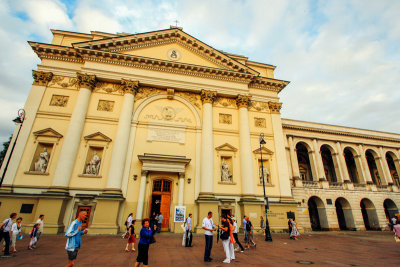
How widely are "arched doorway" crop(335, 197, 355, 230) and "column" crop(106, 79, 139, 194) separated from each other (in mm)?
28845

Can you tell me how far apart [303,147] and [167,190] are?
24143mm

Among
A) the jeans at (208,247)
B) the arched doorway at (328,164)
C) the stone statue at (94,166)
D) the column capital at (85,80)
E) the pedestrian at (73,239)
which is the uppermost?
the column capital at (85,80)

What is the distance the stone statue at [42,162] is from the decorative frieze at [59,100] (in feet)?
13.8

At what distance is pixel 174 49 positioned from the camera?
21000 millimetres

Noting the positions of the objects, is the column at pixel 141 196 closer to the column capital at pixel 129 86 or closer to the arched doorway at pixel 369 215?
the column capital at pixel 129 86

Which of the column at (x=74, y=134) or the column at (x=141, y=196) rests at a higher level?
the column at (x=74, y=134)

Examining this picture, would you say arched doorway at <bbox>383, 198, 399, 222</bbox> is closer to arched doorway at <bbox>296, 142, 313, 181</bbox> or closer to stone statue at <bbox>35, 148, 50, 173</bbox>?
arched doorway at <bbox>296, 142, 313, 181</bbox>

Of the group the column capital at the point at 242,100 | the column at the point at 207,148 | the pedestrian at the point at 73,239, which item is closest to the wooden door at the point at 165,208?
the column at the point at 207,148

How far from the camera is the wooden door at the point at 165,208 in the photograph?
1591 centimetres

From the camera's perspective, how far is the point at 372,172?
34469mm

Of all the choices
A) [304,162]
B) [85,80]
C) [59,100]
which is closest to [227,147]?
[85,80]

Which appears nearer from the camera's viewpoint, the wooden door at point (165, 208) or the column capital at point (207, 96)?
the wooden door at point (165, 208)

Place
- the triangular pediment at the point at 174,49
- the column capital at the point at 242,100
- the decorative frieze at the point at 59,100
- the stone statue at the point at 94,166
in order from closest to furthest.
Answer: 1. the stone statue at the point at 94,166
2. the decorative frieze at the point at 59,100
3. the triangular pediment at the point at 174,49
4. the column capital at the point at 242,100

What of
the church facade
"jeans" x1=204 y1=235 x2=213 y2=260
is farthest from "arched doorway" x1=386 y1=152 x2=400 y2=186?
"jeans" x1=204 y1=235 x2=213 y2=260
